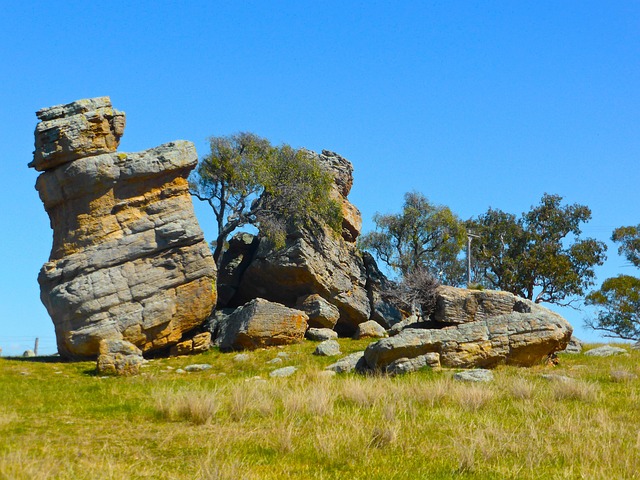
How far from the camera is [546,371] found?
912 inches

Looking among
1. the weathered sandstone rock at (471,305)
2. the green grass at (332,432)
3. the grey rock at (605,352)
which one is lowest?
the green grass at (332,432)

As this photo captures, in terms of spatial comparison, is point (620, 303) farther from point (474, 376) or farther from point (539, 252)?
point (474, 376)

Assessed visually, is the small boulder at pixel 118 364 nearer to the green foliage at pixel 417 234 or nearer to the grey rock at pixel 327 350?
the grey rock at pixel 327 350

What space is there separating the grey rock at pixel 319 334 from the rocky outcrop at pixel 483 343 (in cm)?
1011

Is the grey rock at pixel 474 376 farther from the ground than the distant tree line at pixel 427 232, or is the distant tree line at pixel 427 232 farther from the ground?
the distant tree line at pixel 427 232

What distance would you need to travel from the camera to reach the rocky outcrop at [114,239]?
30.1 metres

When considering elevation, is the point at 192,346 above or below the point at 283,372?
above

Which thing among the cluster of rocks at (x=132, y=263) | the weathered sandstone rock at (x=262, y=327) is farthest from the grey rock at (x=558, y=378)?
the weathered sandstone rock at (x=262, y=327)

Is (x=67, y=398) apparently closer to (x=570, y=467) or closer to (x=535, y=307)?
(x=570, y=467)

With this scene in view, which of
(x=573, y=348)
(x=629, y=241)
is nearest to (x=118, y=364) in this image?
(x=573, y=348)

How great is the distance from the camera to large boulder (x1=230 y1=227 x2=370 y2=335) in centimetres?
3669

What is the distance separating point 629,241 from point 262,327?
40.2 metres

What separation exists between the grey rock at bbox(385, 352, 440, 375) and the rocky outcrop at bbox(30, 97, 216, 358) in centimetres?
1320

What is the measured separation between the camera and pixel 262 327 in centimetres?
3133
